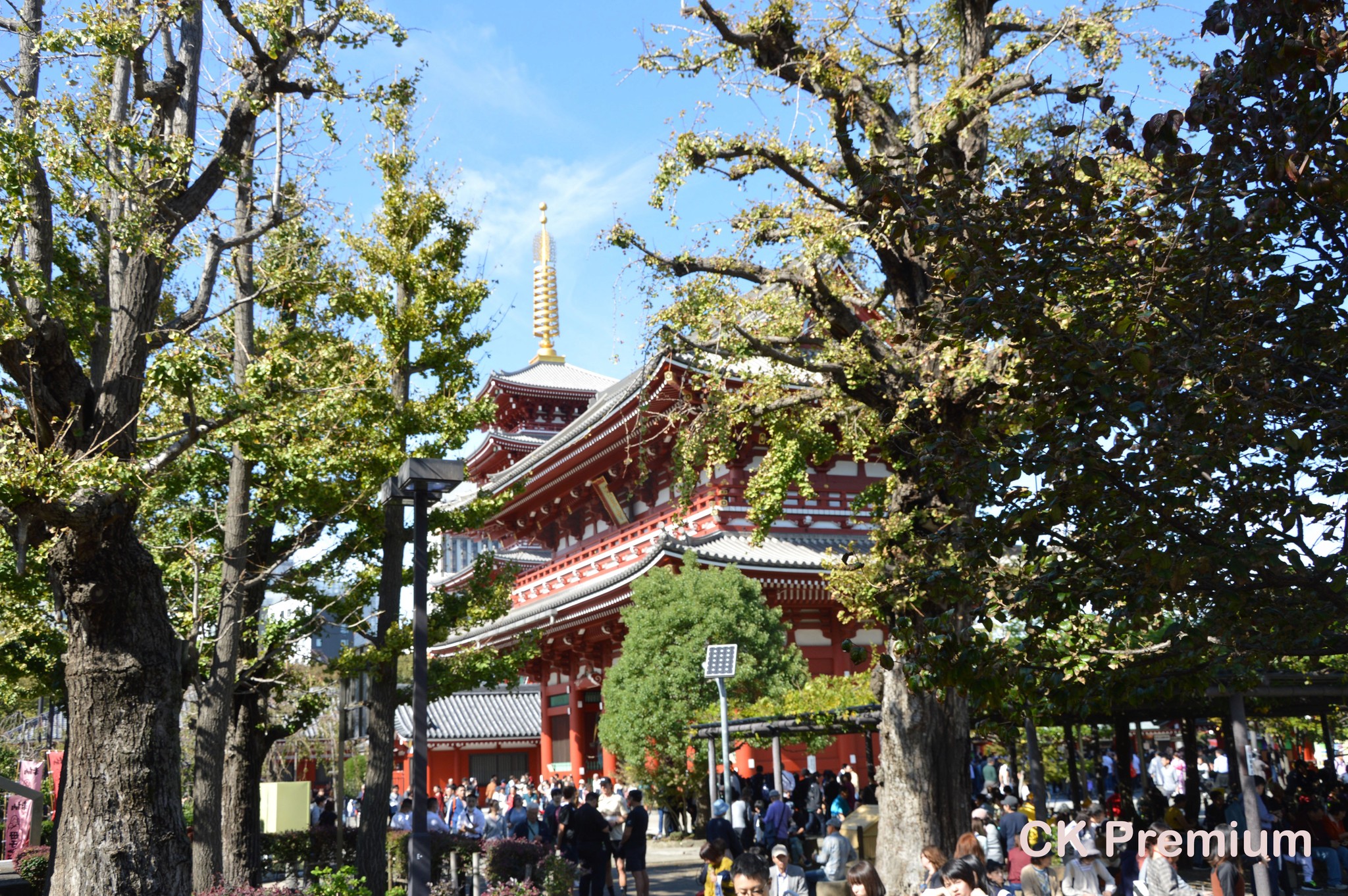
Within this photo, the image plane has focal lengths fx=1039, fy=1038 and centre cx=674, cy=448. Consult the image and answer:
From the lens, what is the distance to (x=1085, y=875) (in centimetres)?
866

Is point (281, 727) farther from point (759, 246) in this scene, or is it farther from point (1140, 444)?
point (1140, 444)

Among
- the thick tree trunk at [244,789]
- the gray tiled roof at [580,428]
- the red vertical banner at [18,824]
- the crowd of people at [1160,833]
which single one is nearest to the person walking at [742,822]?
the crowd of people at [1160,833]

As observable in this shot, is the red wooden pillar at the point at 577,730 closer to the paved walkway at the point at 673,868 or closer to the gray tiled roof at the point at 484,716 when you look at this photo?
the paved walkway at the point at 673,868

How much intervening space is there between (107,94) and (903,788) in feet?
28.9

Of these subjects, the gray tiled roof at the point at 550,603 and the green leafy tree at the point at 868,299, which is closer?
the green leafy tree at the point at 868,299

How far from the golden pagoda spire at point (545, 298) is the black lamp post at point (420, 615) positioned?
34518 mm

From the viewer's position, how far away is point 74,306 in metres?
7.81

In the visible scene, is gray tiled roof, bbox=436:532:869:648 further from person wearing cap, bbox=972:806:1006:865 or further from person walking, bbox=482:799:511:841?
person wearing cap, bbox=972:806:1006:865

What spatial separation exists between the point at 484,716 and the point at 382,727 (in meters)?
25.2

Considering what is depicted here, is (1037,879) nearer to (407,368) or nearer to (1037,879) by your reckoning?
(1037,879)

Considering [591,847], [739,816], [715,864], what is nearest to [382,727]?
[591,847]

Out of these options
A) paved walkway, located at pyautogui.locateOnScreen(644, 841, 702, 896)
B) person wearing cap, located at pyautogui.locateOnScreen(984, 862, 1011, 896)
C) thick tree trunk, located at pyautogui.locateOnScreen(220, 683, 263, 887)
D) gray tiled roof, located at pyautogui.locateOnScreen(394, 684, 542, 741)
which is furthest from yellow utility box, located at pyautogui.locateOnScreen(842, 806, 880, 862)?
gray tiled roof, located at pyautogui.locateOnScreen(394, 684, 542, 741)

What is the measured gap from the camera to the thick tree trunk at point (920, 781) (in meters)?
8.99

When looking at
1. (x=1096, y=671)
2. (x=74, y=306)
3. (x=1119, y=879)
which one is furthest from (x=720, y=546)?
(x=1096, y=671)
